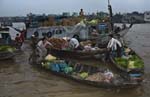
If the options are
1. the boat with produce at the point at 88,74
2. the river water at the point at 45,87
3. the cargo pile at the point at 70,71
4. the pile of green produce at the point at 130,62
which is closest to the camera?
the boat with produce at the point at 88,74

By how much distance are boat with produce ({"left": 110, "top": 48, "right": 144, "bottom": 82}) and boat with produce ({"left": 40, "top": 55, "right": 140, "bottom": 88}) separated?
1.63 feet

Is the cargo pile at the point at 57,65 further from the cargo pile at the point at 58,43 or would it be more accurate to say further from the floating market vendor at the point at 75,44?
the cargo pile at the point at 58,43

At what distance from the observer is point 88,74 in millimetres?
13383

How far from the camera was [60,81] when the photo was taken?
13625mm

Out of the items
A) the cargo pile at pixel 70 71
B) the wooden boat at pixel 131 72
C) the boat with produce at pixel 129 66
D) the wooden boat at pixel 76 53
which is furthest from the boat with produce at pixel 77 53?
the wooden boat at pixel 131 72

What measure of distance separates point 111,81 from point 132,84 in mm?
911

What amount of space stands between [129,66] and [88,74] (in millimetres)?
1827

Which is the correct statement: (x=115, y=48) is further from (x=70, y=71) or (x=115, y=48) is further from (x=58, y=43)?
(x=58, y=43)

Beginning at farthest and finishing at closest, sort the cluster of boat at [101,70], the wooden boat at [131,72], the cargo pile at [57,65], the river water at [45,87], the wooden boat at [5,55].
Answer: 1. the wooden boat at [5,55]
2. the cargo pile at [57,65]
3. the wooden boat at [131,72]
4. the river water at [45,87]
5. the cluster of boat at [101,70]

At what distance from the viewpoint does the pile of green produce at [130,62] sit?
542 inches

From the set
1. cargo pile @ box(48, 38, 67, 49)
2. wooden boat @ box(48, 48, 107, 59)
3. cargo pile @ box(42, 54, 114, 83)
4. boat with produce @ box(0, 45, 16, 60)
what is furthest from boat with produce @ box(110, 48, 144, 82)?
boat with produce @ box(0, 45, 16, 60)

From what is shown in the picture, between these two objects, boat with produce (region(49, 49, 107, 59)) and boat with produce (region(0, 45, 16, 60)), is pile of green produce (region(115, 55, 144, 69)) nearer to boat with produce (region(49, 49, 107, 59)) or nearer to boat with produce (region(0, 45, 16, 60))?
boat with produce (region(49, 49, 107, 59))

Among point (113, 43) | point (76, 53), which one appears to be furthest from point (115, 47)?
point (76, 53)

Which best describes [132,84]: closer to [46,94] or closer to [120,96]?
[120,96]
